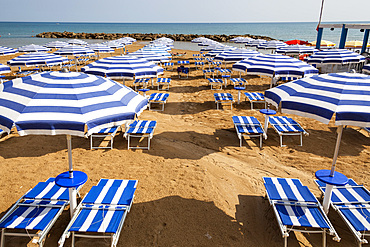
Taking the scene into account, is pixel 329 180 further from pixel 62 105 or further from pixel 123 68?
pixel 123 68

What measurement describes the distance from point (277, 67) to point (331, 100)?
5.17 m

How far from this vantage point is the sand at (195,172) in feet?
12.6

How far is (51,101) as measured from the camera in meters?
2.93

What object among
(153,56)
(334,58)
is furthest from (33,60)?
(334,58)

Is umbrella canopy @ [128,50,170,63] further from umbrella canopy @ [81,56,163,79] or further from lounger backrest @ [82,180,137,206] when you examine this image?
lounger backrest @ [82,180,137,206]

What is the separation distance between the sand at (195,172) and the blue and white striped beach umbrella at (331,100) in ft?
4.57

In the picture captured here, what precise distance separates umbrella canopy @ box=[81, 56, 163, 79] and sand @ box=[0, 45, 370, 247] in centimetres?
172

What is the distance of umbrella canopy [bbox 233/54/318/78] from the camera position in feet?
26.6

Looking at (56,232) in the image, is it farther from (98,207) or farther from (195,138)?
(195,138)

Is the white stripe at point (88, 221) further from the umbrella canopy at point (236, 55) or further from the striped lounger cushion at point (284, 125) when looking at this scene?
the umbrella canopy at point (236, 55)

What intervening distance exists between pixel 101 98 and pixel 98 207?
5.90 ft

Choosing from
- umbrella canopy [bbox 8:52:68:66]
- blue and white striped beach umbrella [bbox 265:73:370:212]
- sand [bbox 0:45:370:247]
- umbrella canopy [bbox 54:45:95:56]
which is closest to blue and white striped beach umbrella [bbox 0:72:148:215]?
sand [bbox 0:45:370:247]

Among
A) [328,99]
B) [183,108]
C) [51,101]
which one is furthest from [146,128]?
[328,99]

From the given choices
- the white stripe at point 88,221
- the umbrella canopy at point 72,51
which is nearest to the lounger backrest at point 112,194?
the white stripe at point 88,221
